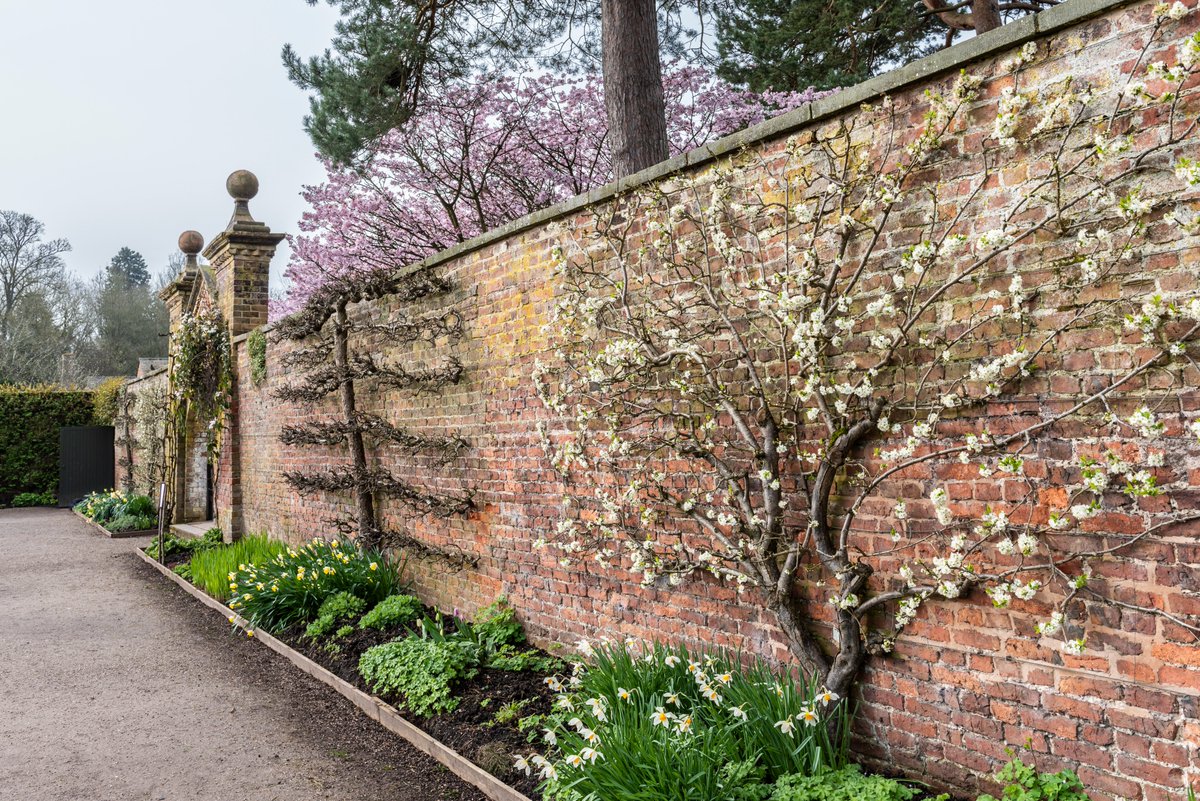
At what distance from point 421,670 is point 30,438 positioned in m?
20.8

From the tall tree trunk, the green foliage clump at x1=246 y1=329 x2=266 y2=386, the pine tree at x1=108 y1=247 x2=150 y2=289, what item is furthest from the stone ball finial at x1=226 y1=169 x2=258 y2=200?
the pine tree at x1=108 y1=247 x2=150 y2=289

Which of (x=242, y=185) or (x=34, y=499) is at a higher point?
(x=242, y=185)

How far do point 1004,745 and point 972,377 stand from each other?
4.21 ft

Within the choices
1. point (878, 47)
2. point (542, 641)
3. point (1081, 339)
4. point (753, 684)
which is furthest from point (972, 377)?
point (878, 47)

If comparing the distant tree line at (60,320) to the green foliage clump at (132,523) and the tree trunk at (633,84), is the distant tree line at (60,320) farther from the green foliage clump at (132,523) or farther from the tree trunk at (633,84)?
the tree trunk at (633,84)

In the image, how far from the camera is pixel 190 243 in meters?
16.4

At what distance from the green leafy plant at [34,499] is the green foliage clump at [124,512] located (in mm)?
4817

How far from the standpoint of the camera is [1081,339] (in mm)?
2775

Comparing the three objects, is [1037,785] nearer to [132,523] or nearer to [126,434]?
[132,523]

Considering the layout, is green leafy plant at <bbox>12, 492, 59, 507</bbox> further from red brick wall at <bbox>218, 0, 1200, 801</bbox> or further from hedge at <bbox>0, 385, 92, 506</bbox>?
red brick wall at <bbox>218, 0, 1200, 801</bbox>

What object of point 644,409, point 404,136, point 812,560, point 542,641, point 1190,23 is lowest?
point 542,641

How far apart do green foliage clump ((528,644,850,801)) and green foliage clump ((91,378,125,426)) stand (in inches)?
829

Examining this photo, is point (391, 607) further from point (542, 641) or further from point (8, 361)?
point (8, 361)

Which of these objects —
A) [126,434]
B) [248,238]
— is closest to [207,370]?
[248,238]
